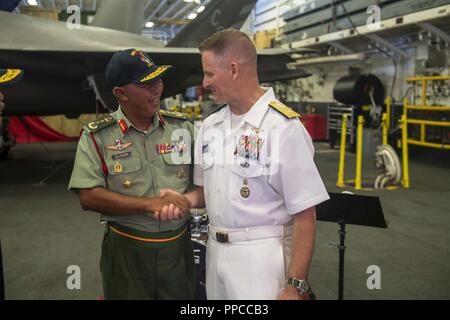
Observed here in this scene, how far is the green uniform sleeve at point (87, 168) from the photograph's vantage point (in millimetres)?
1592

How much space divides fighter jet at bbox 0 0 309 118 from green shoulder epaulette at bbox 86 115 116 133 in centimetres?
Answer: 484

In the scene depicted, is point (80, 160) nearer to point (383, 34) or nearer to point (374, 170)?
point (374, 170)

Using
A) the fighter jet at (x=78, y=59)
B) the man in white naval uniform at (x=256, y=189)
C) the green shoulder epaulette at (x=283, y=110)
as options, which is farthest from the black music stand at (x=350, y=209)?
the fighter jet at (x=78, y=59)

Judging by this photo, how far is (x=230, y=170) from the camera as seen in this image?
1.55 meters

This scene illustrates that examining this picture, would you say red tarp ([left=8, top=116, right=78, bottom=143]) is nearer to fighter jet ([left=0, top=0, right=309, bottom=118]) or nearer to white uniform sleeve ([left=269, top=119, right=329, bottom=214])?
fighter jet ([left=0, top=0, right=309, bottom=118])

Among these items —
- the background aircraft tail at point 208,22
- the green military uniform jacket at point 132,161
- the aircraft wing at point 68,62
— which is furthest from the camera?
the background aircraft tail at point 208,22

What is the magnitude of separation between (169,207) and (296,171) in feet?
1.43

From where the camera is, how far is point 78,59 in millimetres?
6785

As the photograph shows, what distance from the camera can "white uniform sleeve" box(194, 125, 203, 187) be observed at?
5.49 feet

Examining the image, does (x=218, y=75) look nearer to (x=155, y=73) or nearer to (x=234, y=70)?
(x=234, y=70)

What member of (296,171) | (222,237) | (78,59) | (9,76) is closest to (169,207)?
(222,237)

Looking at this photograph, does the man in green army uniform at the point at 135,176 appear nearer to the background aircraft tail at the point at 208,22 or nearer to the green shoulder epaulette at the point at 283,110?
the green shoulder epaulette at the point at 283,110

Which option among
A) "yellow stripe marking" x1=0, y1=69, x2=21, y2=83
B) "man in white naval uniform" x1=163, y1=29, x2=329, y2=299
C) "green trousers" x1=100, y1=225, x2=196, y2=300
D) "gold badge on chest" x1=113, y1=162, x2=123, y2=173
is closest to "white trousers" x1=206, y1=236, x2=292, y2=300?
"man in white naval uniform" x1=163, y1=29, x2=329, y2=299

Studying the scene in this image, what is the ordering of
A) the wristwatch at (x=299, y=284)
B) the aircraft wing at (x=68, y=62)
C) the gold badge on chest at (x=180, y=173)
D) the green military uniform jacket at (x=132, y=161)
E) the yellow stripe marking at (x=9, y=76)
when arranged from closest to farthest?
the wristwatch at (x=299, y=284) → the green military uniform jacket at (x=132, y=161) → the gold badge on chest at (x=180, y=173) → the yellow stripe marking at (x=9, y=76) → the aircraft wing at (x=68, y=62)
